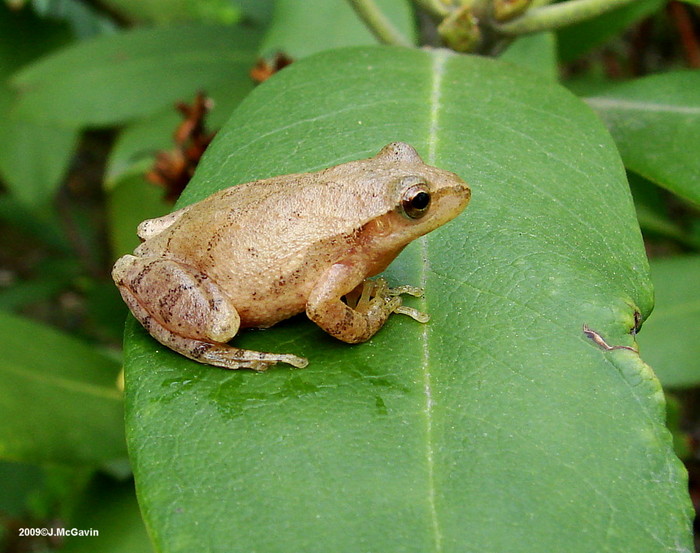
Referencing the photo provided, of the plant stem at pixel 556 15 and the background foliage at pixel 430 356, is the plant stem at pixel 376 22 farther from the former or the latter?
the plant stem at pixel 556 15

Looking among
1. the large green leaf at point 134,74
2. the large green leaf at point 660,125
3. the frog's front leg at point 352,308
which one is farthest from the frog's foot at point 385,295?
the large green leaf at point 134,74

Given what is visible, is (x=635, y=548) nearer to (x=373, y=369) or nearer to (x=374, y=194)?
(x=373, y=369)

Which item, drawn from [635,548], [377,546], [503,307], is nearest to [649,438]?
[635,548]

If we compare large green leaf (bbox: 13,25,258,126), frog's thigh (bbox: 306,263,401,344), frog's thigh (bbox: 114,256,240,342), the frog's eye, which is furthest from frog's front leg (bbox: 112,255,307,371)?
large green leaf (bbox: 13,25,258,126)

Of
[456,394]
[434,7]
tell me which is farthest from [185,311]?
[434,7]

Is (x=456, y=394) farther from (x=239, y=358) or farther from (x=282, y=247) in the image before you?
(x=282, y=247)

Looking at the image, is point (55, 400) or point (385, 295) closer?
point (385, 295)

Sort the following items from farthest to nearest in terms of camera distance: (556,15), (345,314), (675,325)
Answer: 1. (675,325)
2. (556,15)
3. (345,314)

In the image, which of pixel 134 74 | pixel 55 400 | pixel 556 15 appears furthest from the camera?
pixel 134 74
